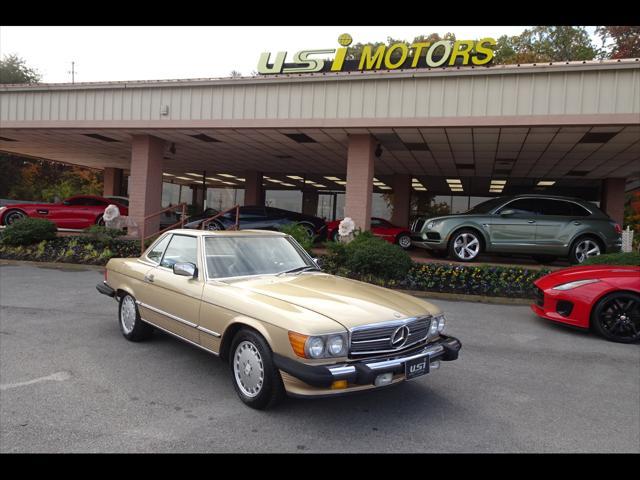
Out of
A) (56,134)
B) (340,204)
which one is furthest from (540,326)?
(340,204)

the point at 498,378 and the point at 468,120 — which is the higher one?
the point at 468,120

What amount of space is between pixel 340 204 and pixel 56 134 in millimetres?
15439

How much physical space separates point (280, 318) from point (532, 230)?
9135 millimetres

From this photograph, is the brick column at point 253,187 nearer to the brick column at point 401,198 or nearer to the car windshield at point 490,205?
the brick column at point 401,198

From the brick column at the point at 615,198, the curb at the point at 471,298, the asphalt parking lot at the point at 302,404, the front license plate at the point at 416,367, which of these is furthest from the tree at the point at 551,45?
the front license plate at the point at 416,367

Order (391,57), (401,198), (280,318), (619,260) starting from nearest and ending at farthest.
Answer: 1. (280,318)
2. (619,260)
3. (391,57)
4. (401,198)

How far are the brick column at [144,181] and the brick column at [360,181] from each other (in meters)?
6.65

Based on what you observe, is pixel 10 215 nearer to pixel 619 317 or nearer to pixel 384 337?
pixel 384 337

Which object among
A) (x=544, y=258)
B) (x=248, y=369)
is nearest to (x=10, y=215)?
(x=248, y=369)

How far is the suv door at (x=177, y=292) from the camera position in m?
4.48

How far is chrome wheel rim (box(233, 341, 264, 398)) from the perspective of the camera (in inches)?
146

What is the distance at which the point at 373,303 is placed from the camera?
12.8 feet

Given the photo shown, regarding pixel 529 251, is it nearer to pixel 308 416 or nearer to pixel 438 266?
pixel 438 266

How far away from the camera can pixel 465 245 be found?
1122 cm
